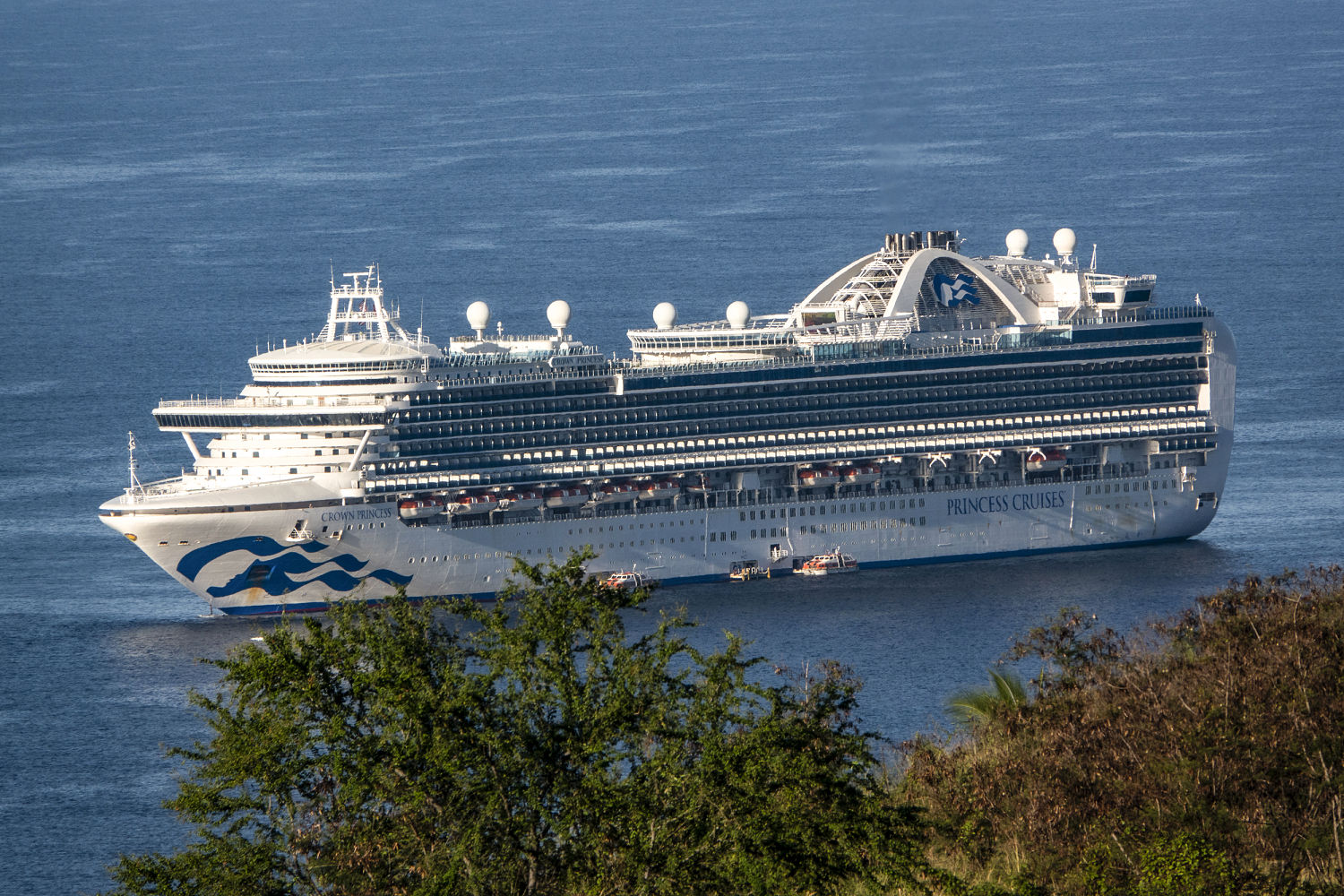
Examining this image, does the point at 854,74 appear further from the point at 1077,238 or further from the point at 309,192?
the point at 1077,238

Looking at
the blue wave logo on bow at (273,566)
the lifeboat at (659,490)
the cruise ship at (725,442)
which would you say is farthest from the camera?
the lifeboat at (659,490)

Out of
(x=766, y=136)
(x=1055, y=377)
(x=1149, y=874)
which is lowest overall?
(x=1149, y=874)

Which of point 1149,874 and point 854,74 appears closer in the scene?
point 1149,874

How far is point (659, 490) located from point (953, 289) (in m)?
12.8

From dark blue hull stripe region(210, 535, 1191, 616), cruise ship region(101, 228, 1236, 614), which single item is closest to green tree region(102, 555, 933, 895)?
dark blue hull stripe region(210, 535, 1191, 616)

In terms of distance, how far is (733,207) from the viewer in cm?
13438

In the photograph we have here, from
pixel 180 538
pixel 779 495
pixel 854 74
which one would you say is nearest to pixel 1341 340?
pixel 779 495

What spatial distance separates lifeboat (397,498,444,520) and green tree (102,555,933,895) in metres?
42.4

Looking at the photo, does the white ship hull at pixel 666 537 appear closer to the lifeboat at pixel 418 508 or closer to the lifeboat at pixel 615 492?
the lifeboat at pixel 418 508

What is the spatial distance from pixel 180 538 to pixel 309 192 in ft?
260

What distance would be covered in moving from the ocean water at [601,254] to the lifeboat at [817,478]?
4039mm

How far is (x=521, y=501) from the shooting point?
75188mm

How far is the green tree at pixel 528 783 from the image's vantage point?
29.1 m

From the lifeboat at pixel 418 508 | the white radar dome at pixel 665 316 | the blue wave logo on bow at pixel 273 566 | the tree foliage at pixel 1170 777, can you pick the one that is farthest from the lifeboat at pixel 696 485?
the tree foliage at pixel 1170 777
